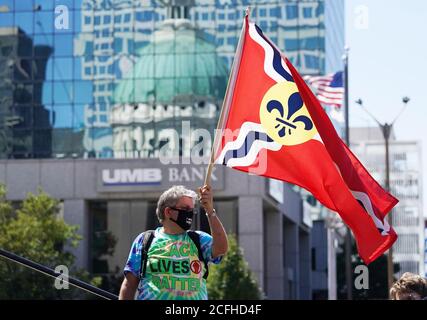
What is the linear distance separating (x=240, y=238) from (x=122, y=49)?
15005 millimetres

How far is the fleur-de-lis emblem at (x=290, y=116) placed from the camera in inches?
362

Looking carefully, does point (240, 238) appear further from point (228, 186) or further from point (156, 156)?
point (156, 156)

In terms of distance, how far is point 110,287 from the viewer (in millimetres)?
54156

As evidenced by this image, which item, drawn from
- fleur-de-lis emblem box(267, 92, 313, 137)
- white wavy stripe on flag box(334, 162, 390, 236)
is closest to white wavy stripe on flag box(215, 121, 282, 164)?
fleur-de-lis emblem box(267, 92, 313, 137)

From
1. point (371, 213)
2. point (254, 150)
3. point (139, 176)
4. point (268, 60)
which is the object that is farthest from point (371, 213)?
point (139, 176)

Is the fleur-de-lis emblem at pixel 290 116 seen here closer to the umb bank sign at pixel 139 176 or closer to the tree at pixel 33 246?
the tree at pixel 33 246

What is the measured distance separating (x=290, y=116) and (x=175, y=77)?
5219cm

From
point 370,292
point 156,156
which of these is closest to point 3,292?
point 156,156

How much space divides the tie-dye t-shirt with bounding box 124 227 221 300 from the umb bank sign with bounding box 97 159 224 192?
1806 inches

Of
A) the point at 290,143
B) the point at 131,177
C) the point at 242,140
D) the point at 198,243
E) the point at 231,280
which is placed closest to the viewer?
the point at 198,243

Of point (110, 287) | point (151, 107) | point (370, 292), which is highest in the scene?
point (151, 107)

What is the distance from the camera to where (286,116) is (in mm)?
9320

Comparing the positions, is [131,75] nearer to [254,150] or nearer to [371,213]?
[254,150]

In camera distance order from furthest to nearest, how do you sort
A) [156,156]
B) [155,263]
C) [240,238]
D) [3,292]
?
[156,156] < [240,238] < [3,292] < [155,263]
